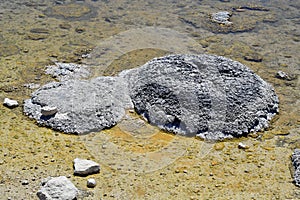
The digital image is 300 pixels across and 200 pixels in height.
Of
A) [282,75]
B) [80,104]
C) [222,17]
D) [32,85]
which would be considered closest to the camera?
[80,104]

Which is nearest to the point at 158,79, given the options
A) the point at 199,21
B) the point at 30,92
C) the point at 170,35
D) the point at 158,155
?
the point at 158,155

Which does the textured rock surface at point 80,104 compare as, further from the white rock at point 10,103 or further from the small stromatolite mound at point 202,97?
the small stromatolite mound at point 202,97

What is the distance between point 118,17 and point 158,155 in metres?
4.83

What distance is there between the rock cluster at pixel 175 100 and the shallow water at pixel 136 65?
0.50ft

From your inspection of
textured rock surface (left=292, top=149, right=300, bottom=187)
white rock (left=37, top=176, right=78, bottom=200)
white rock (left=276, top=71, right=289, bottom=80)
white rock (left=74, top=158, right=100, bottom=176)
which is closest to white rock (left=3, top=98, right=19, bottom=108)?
white rock (left=74, top=158, right=100, bottom=176)

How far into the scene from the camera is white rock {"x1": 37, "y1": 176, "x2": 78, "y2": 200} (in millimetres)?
3562

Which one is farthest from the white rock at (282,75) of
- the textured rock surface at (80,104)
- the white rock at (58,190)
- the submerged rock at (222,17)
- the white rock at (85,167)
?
the white rock at (58,190)

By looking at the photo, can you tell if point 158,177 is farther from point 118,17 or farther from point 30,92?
point 118,17

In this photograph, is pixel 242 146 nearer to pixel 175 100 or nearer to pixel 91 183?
pixel 175 100

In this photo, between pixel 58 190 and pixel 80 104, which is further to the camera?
pixel 80 104

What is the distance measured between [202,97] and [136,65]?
1.80 m

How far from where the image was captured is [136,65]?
636 cm

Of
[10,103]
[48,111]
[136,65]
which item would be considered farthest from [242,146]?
[10,103]

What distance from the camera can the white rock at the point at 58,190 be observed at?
11.7 ft
